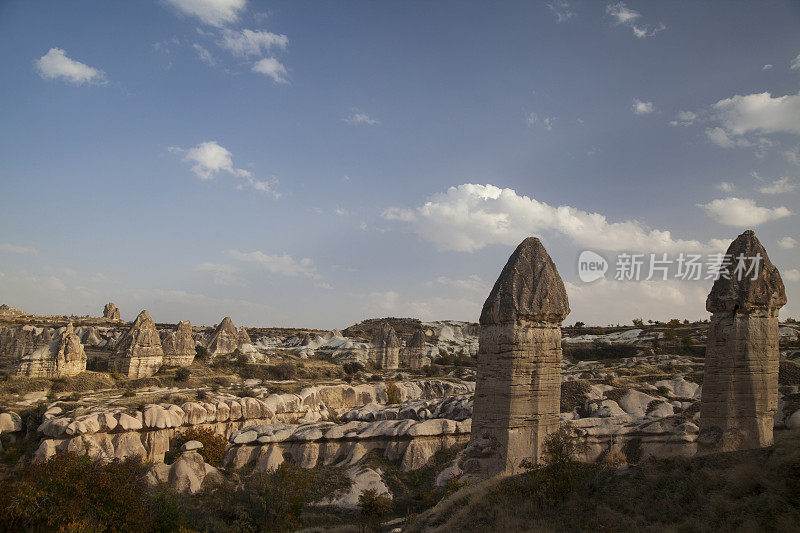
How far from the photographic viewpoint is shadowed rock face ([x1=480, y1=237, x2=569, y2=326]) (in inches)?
515

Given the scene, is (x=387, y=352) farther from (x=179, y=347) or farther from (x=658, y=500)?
(x=658, y=500)

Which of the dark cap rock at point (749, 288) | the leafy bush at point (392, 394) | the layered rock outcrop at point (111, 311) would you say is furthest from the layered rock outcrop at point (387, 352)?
the layered rock outcrop at point (111, 311)

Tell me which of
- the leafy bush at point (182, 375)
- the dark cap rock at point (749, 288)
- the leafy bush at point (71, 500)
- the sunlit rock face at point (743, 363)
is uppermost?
the dark cap rock at point (749, 288)

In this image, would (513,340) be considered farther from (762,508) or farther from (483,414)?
(762,508)

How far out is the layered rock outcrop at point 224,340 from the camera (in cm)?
5272

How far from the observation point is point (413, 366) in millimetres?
57188

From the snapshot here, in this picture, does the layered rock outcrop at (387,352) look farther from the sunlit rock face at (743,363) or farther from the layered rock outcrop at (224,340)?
the sunlit rock face at (743,363)

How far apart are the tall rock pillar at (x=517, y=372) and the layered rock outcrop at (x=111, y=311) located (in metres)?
114

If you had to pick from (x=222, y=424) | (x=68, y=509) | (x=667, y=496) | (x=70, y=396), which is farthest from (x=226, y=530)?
(x=70, y=396)

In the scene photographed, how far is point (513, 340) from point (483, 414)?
2300mm

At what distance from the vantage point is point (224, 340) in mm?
53594

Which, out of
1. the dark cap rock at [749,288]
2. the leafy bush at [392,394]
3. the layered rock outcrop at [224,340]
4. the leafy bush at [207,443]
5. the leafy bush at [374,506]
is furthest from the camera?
the layered rock outcrop at [224,340]

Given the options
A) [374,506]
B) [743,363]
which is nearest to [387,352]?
[374,506]

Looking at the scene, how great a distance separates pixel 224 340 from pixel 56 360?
2128cm
